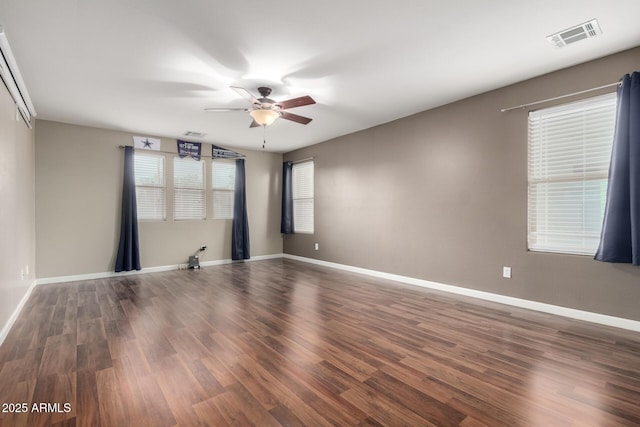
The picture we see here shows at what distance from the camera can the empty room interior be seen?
1.96 meters

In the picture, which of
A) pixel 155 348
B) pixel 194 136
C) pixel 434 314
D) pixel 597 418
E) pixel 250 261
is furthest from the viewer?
pixel 250 261

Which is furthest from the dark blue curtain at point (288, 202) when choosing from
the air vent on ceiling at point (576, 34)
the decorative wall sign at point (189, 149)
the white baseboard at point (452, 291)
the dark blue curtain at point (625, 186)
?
the dark blue curtain at point (625, 186)

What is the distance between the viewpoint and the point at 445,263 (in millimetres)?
4359

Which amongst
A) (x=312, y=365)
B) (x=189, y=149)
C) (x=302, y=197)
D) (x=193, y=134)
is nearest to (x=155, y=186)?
(x=189, y=149)

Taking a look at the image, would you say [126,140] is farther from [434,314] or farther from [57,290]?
[434,314]

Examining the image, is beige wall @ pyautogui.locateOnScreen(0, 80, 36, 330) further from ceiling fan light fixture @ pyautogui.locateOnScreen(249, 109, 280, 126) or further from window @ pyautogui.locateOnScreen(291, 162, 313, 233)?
window @ pyautogui.locateOnScreen(291, 162, 313, 233)

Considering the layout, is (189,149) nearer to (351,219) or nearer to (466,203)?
(351,219)

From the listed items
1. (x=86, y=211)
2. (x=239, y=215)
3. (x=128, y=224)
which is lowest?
(x=128, y=224)

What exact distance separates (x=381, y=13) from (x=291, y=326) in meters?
2.94

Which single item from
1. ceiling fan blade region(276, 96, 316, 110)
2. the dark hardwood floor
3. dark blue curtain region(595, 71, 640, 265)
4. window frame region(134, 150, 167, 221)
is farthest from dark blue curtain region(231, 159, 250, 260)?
dark blue curtain region(595, 71, 640, 265)

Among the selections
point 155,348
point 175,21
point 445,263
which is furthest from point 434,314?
point 175,21

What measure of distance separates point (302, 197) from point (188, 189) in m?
2.58

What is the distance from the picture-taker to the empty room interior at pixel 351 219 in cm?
196

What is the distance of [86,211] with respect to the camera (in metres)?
5.27
